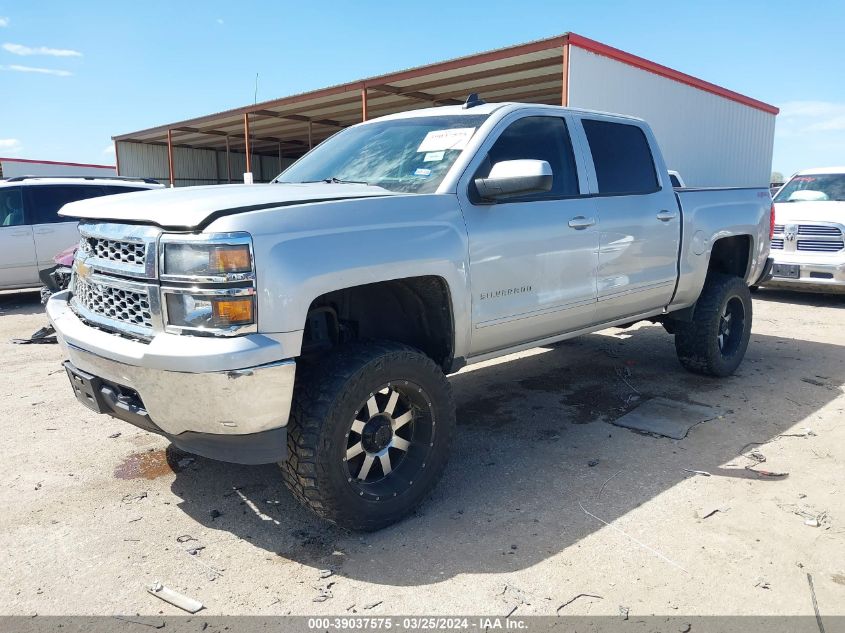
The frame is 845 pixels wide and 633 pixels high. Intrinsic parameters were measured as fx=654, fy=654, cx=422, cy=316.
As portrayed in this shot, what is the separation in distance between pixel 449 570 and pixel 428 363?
0.95 meters

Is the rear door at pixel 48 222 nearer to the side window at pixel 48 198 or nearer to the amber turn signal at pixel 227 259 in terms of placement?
the side window at pixel 48 198

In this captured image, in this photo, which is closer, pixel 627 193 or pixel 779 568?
pixel 779 568

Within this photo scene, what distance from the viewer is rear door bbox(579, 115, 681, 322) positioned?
4.23 metres

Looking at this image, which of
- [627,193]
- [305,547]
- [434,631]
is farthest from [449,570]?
[627,193]

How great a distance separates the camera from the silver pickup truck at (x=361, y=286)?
2.61 metres

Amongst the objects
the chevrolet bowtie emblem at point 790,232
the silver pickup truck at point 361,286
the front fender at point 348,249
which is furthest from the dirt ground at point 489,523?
the chevrolet bowtie emblem at point 790,232

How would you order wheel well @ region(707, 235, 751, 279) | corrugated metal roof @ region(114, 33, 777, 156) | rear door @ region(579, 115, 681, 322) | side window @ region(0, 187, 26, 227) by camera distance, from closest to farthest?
1. rear door @ region(579, 115, 681, 322)
2. wheel well @ region(707, 235, 751, 279)
3. side window @ region(0, 187, 26, 227)
4. corrugated metal roof @ region(114, 33, 777, 156)

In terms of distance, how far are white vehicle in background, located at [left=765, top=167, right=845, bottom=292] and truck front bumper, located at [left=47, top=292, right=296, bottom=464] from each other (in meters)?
8.82

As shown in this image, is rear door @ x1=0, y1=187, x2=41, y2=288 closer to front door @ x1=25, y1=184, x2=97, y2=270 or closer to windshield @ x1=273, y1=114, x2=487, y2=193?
front door @ x1=25, y1=184, x2=97, y2=270

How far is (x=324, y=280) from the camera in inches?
→ 108

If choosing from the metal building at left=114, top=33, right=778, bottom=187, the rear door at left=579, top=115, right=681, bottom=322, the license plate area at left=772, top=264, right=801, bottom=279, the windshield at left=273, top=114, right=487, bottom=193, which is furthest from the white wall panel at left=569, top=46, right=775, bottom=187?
the windshield at left=273, top=114, right=487, bottom=193

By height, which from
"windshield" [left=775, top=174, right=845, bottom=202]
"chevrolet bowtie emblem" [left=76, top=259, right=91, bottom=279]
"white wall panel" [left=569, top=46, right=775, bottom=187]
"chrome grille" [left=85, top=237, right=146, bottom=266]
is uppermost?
"white wall panel" [left=569, top=46, right=775, bottom=187]

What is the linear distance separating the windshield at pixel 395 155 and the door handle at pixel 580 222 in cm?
81

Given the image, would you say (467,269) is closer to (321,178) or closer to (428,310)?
(428,310)
